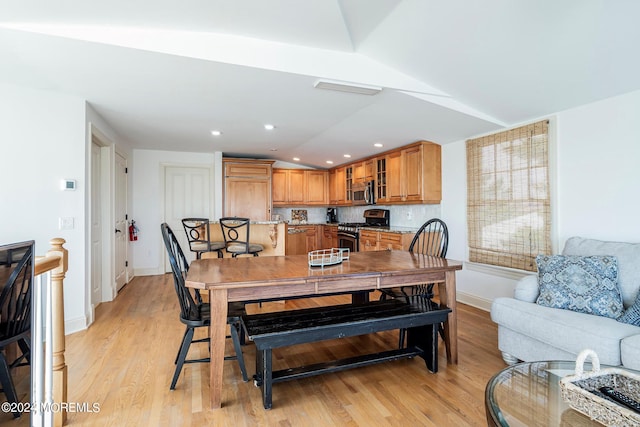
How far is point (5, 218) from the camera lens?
2.96 meters

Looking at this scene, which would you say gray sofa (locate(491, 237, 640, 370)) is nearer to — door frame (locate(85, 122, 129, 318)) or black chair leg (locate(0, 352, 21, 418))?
black chair leg (locate(0, 352, 21, 418))

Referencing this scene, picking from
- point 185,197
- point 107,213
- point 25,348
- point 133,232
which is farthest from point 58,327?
point 185,197

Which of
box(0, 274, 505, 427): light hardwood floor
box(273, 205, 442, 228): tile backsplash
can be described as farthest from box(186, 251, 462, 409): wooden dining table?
box(273, 205, 442, 228): tile backsplash

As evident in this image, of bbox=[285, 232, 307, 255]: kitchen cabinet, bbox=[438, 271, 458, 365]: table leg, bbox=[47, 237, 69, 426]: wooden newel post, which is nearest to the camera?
bbox=[47, 237, 69, 426]: wooden newel post

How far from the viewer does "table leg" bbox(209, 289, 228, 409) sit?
198cm

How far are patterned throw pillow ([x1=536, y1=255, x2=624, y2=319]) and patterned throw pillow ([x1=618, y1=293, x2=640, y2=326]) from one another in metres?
0.05

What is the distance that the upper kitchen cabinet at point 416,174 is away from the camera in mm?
4707

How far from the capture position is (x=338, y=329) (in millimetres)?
2143

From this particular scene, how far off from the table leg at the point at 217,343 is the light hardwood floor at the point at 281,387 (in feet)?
0.32

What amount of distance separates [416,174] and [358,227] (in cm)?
164

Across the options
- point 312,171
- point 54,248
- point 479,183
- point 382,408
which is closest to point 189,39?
point 54,248

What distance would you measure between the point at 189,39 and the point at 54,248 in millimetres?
A: 1687

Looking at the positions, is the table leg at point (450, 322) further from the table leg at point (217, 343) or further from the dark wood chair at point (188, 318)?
the table leg at point (217, 343)

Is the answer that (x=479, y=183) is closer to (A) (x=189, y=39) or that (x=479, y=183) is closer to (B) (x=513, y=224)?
(B) (x=513, y=224)
